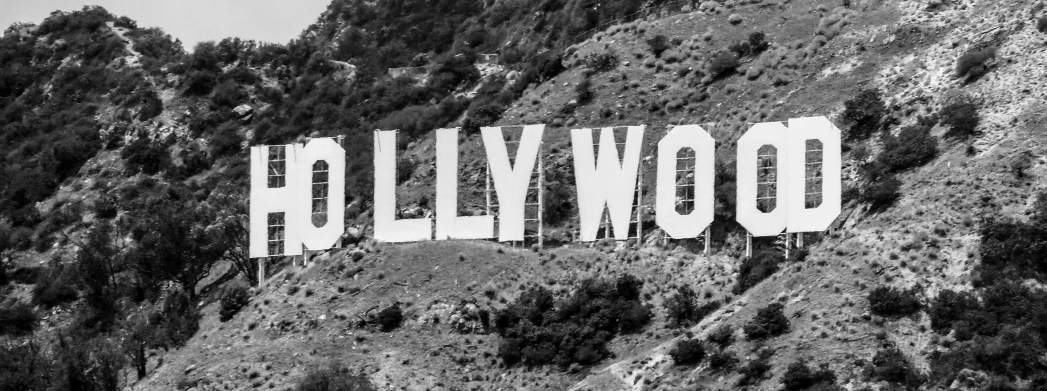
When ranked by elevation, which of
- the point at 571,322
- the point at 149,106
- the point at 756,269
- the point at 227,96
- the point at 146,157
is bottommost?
the point at 571,322

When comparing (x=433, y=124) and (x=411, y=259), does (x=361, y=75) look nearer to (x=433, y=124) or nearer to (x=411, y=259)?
(x=433, y=124)

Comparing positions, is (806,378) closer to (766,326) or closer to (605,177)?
(766,326)

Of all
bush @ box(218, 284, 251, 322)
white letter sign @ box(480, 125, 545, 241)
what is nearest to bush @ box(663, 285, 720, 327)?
white letter sign @ box(480, 125, 545, 241)

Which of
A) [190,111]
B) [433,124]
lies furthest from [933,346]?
[190,111]

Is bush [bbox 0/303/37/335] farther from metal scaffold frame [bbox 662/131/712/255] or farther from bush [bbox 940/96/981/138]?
bush [bbox 940/96/981/138]

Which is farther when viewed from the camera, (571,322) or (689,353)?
(571,322)

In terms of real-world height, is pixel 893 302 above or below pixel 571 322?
above

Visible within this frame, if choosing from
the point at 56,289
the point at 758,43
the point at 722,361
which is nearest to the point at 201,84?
the point at 56,289
